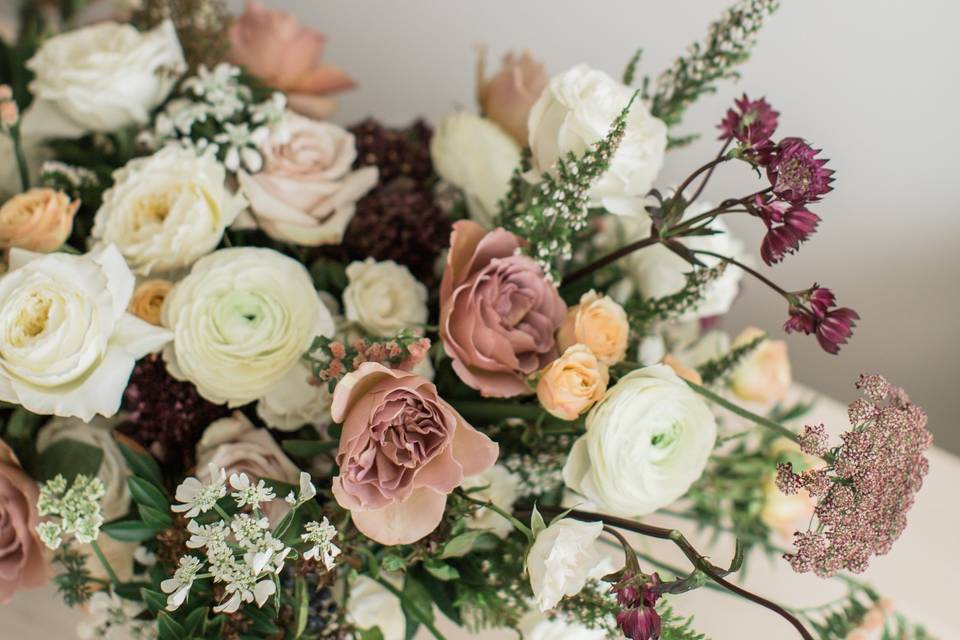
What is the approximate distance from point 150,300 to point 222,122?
0.73 feet

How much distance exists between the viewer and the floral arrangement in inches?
22.2

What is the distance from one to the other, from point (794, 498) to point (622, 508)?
1.09 feet

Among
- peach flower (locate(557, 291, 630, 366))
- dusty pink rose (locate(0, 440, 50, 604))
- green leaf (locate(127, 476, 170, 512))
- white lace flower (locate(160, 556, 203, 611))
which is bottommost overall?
dusty pink rose (locate(0, 440, 50, 604))

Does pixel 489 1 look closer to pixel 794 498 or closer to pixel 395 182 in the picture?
pixel 395 182

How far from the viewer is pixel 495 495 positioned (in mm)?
698

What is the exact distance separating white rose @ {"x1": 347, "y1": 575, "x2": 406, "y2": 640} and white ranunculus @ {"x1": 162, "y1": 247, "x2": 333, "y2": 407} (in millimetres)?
209

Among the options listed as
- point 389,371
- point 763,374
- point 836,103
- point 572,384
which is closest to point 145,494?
point 389,371

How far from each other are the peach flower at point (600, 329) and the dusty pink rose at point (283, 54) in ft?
1.65

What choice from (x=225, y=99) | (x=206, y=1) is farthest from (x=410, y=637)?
(x=206, y=1)

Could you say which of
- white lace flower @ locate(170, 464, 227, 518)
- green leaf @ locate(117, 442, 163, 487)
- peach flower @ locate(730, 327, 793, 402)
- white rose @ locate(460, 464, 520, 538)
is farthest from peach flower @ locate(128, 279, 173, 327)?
peach flower @ locate(730, 327, 793, 402)

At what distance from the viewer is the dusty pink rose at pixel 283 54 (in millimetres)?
974

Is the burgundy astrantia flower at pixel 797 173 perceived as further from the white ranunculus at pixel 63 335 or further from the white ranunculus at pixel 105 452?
the white ranunculus at pixel 105 452

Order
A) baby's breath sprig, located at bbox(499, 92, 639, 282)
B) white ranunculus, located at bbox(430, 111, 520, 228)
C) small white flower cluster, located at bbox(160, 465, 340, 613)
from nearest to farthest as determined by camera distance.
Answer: small white flower cluster, located at bbox(160, 465, 340, 613)
baby's breath sprig, located at bbox(499, 92, 639, 282)
white ranunculus, located at bbox(430, 111, 520, 228)

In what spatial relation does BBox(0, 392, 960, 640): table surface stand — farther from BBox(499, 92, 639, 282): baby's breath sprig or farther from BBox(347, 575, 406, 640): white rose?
BBox(499, 92, 639, 282): baby's breath sprig
